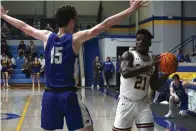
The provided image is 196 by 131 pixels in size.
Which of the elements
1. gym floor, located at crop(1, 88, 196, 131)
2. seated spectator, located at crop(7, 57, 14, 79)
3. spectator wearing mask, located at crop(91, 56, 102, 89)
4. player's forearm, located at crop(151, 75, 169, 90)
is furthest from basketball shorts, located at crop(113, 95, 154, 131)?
seated spectator, located at crop(7, 57, 14, 79)

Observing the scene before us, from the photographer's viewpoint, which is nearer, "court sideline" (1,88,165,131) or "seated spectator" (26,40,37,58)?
"court sideline" (1,88,165,131)

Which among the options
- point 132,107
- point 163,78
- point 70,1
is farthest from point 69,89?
point 70,1

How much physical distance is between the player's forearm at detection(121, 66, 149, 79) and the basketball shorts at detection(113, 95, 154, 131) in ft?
1.21

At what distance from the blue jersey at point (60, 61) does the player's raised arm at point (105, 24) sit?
3.8 inches

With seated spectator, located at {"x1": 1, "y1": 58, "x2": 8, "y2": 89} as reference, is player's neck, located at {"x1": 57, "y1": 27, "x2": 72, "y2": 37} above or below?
above

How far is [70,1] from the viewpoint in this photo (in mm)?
28812

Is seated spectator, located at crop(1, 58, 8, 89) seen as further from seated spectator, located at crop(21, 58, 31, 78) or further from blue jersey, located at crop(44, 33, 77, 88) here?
blue jersey, located at crop(44, 33, 77, 88)

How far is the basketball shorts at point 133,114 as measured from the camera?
4.41m

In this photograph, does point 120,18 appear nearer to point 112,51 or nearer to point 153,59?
point 153,59

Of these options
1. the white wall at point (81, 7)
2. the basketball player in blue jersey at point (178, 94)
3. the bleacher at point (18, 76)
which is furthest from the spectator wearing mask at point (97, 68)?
the basketball player in blue jersey at point (178, 94)

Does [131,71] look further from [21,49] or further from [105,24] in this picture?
[21,49]

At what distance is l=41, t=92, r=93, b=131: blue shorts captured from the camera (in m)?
4.05

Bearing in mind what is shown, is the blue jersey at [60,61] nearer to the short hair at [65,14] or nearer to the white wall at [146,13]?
the short hair at [65,14]

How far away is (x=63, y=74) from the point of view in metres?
4.04
